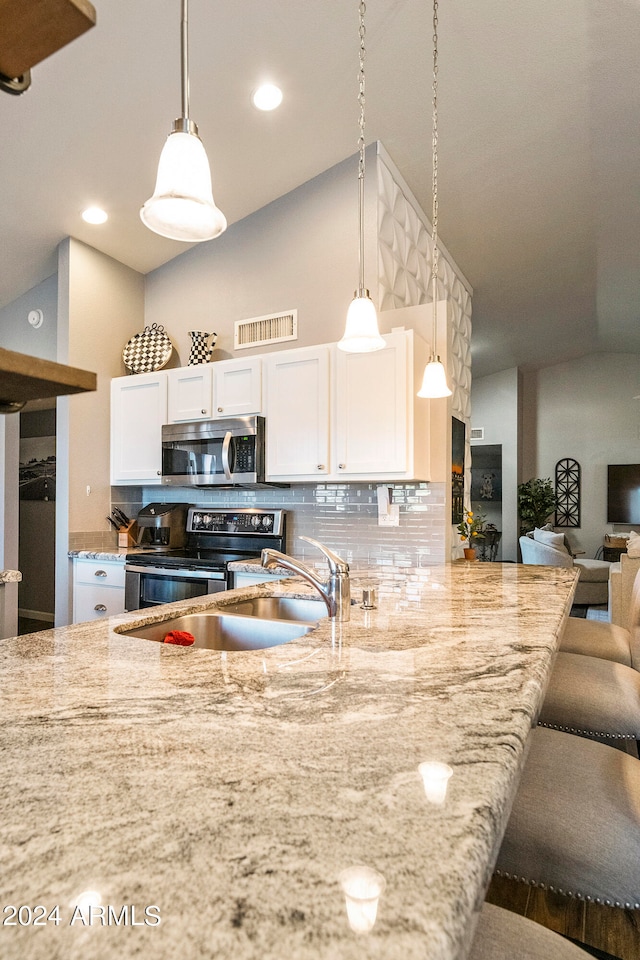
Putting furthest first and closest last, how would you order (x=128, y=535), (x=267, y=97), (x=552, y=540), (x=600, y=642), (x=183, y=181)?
(x=552, y=540)
(x=128, y=535)
(x=267, y=97)
(x=600, y=642)
(x=183, y=181)

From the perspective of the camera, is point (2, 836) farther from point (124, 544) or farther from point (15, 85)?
point (124, 544)

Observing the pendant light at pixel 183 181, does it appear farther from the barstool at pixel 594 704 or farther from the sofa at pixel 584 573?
the sofa at pixel 584 573

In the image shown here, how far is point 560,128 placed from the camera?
11.9ft

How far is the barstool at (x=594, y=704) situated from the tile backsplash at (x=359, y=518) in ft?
5.38

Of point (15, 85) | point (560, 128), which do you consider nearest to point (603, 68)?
point (560, 128)

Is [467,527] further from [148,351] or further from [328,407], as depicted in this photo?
[148,351]

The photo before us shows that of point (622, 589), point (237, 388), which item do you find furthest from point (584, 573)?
point (237, 388)

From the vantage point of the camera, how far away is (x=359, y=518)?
3.78m

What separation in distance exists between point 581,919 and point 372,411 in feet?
7.77

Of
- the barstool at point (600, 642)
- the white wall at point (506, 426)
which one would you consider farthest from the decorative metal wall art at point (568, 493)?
the barstool at point (600, 642)

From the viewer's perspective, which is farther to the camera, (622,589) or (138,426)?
(622,589)

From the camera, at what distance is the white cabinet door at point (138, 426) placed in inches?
165

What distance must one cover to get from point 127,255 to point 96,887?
15.2ft

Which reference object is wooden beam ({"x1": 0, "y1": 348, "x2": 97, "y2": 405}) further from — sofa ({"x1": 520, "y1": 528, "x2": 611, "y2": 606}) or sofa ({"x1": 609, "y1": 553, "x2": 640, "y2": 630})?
sofa ({"x1": 520, "y1": 528, "x2": 611, "y2": 606})
